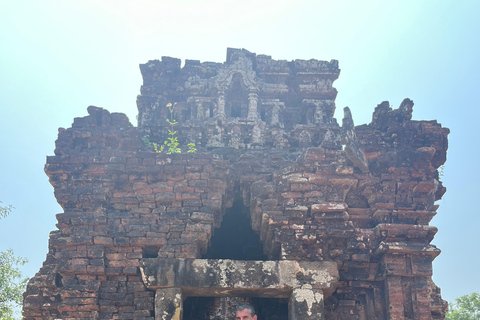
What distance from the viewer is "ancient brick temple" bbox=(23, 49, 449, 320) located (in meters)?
6.72

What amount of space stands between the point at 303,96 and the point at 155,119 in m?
3.72

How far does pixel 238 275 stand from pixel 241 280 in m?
0.08

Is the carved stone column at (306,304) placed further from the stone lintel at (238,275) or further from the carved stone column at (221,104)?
the carved stone column at (221,104)

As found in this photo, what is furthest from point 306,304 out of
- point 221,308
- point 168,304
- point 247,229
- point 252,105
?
point 252,105

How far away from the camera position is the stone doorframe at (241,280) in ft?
21.4

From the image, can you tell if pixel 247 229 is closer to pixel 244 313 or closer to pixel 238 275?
Result: pixel 238 275

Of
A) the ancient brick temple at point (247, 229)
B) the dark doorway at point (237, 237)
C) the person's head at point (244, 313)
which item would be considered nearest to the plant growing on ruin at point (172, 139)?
the ancient brick temple at point (247, 229)

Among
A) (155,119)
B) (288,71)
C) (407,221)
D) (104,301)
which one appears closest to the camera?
(104,301)

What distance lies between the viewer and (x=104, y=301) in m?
6.85

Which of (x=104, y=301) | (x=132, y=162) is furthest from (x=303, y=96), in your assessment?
(x=104, y=301)

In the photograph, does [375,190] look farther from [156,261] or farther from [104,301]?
[104,301]

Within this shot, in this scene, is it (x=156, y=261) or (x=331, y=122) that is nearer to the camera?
(x=156, y=261)

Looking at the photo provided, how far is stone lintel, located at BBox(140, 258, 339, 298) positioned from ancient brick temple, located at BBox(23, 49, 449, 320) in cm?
1

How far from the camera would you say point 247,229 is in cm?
927
